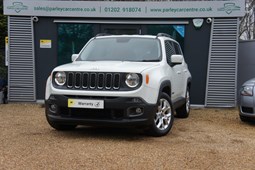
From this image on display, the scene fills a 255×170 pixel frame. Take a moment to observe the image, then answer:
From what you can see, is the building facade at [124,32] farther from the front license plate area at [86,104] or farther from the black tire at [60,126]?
the front license plate area at [86,104]

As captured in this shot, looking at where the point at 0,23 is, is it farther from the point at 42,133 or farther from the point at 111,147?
the point at 111,147

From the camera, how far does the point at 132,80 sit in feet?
19.6

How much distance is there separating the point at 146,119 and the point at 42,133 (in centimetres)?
193

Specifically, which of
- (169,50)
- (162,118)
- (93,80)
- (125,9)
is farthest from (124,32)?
(93,80)

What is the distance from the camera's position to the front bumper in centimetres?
588

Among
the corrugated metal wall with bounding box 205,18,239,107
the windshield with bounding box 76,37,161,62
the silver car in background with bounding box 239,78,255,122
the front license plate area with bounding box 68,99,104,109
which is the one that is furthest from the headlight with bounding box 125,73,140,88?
the corrugated metal wall with bounding box 205,18,239,107

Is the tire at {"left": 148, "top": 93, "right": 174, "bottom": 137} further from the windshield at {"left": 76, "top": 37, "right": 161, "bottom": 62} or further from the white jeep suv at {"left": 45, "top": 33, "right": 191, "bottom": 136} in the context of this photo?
the windshield at {"left": 76, "top": 37, "right": 161, "bottom": 62}

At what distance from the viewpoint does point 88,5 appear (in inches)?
435

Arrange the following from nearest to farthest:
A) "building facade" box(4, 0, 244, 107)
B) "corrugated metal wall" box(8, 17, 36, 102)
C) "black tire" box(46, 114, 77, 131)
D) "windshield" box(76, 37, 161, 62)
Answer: "black tire" box(46, 114, 77, 131) < "windshield" box(76, 37, 161, 62) < "building facade" box(4, 0, 244, 107) < "corrugated metal wall" box(8, 17, 36, 102)

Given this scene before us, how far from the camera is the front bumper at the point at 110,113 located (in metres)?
5.88

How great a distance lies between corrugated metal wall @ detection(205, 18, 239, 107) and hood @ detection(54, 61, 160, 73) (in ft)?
15.3

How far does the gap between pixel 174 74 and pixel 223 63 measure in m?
3.81

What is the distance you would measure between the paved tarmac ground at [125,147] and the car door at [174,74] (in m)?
0.69

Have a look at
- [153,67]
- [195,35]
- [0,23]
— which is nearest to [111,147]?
[153,67]
